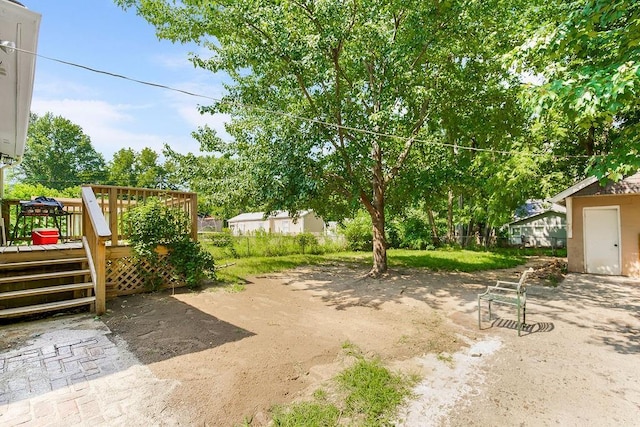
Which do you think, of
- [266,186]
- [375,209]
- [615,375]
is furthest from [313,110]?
[615,375]

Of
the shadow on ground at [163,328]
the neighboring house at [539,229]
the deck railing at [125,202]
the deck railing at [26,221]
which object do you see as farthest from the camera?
the neighboring house at [539,229]

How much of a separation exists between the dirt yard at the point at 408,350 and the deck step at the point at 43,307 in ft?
1.41

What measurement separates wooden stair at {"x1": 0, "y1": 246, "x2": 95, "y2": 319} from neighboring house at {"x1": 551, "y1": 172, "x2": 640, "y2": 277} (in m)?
12.3

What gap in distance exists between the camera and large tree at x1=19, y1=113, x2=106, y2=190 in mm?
37969

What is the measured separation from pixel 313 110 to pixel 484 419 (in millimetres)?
7433

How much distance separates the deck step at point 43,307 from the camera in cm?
417

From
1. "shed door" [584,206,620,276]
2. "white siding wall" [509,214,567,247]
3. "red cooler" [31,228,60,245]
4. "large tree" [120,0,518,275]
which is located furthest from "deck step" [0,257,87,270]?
"white siding wall" [509,214,567,247]

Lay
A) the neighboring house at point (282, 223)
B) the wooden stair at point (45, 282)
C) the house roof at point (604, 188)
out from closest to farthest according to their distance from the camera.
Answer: the wooden stair at point (45, 282)
the house roof at point (604, 188)
the neighboring house at point (282, 223)

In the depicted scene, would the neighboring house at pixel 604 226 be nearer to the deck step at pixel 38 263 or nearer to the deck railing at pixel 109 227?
the deck railing at pixel 109 227

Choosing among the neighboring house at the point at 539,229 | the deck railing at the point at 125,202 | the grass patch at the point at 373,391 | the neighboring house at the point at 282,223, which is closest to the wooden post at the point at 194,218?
the deck railing at the point at 125,202

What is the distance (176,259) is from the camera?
639 centimetres

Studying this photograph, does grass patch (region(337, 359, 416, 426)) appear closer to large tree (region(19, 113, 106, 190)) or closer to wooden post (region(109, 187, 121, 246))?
wooden post (region(109, 187, 121, 246))

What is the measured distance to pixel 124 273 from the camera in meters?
5.94

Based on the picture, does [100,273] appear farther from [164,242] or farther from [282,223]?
[282,223]
